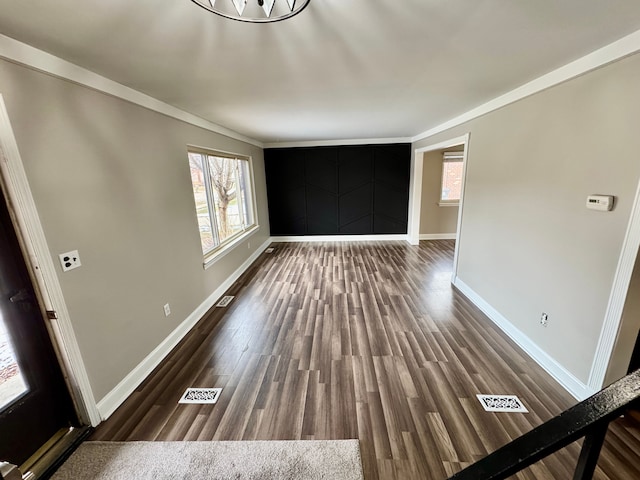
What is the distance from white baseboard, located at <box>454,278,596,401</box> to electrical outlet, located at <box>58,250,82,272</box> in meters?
3.51

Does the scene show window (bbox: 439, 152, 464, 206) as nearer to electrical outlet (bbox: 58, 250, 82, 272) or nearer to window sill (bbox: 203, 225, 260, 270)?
window sill (bbox: 203, 225, 260, 270)

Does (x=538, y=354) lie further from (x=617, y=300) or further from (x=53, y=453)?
(x=53, y=453)

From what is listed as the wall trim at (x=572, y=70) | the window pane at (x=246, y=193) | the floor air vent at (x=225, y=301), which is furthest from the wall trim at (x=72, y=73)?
the wall trim at (x=572, y=70)

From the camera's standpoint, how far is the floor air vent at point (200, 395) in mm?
2004

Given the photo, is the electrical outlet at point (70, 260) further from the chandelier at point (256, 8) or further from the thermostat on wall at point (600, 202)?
the thermostat on wall at point (600, 202)

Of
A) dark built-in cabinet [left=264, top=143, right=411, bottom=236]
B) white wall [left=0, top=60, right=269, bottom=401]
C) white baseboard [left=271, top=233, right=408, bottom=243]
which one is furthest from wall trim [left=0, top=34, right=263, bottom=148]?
white baseboard [left=271, top=233, right=408, bottom=243]

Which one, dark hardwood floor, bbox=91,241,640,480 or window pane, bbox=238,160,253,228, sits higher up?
window pane, bbox=238,160,253,228

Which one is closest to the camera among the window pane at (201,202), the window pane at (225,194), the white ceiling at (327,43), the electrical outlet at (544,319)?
the white ceiling at (327,43)

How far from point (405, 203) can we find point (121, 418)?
5.92 m

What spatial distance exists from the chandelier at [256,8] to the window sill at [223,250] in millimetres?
2674

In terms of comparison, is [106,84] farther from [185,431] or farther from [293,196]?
[293,196]

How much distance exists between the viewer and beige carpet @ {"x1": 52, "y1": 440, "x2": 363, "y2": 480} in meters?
1.50

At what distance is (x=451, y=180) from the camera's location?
6168mm

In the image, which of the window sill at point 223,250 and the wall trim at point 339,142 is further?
the wall trim at point 339,142
